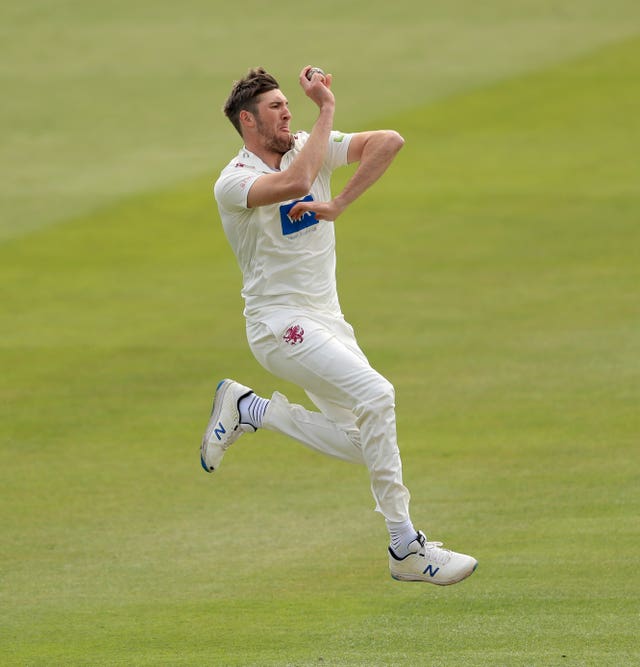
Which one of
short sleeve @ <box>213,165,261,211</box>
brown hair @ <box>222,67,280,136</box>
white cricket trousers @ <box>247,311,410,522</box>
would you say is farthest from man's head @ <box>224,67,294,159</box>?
white cricket trousers @ <box>247,311,410,522</box>

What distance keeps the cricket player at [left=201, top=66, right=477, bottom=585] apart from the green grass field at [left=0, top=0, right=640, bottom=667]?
3.32ft

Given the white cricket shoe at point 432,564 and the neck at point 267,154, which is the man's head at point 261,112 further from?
the white cricket shoe at point 432,564

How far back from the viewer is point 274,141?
28.9 feet

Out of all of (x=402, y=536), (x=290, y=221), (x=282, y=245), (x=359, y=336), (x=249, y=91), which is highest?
(x=359, y=336)

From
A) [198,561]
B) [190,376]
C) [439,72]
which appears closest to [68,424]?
[190,376]

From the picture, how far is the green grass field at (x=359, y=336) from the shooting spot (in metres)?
10.1

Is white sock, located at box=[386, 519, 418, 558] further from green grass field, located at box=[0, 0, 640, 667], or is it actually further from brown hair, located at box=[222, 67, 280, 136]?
brown hair, located at box=[222, 67, 280, 136]

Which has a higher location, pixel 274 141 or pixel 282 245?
pixel 274 141

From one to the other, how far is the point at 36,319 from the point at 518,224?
7.62m

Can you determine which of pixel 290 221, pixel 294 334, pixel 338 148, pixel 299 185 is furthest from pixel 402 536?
pixel 338 148

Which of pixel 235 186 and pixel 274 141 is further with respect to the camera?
pixel 274 141

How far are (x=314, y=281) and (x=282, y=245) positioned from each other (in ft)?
0.98

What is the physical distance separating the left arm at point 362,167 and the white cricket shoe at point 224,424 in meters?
1.68

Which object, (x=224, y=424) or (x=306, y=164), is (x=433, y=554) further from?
(x=306, y=164)
